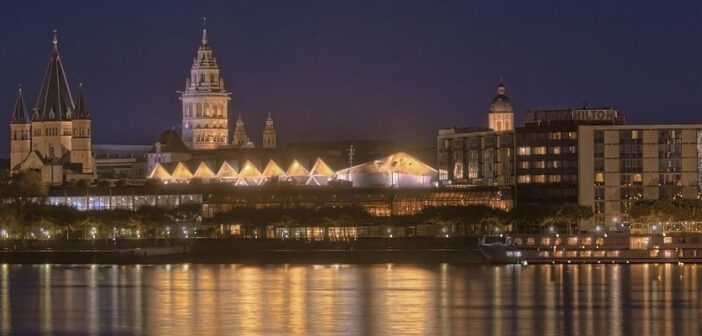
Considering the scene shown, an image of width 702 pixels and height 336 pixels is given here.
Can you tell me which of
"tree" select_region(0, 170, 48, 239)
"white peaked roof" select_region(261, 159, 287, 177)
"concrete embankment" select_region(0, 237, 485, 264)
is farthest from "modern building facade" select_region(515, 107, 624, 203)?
"tree" select_region(0, 170, 48, 239)

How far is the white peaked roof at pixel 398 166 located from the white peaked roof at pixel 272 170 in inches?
343

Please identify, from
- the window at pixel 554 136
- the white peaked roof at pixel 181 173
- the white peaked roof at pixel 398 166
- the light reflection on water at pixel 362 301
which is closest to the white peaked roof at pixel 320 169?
the white peaked roof at pixel 398 166

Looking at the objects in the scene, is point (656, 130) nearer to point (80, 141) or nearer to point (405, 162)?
point (405, 162)

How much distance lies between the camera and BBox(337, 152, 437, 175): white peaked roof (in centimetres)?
14238

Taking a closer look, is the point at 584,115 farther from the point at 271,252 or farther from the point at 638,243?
the point at 638,243

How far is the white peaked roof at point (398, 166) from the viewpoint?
142m

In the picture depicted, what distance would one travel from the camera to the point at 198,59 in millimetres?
178625

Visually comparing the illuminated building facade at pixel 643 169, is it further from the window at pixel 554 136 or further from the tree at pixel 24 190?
the tree at pixel 24 190

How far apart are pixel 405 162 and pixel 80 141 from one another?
3781 cm

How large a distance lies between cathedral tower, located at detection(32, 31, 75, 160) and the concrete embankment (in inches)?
1785

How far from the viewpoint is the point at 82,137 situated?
165 m

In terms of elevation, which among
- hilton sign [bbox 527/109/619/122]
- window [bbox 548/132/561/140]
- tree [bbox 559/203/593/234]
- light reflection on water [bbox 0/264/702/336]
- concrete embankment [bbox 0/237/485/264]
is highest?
hilton sign [bbox 527/109/619/122]

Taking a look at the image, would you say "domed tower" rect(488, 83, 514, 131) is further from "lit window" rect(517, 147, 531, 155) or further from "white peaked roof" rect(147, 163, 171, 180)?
"white peaked roof" rect(147, 163, 171, 180)

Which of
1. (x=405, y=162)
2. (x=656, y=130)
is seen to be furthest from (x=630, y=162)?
(x=405, y=162)
